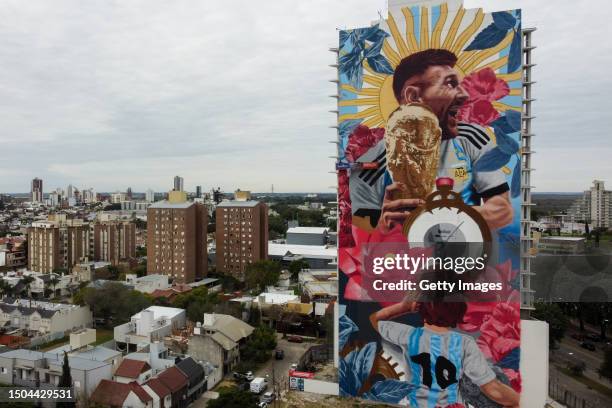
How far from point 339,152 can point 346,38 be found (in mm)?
2809

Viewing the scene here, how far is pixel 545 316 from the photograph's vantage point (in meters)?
16.1

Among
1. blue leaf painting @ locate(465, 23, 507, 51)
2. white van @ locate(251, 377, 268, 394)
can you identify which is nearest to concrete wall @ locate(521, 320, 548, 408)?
blue leaf painting @ locate(465, 23, 507, 51)

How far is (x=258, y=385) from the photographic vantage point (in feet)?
39.4

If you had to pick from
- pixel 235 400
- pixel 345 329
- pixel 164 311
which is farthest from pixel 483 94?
pixel 164 311

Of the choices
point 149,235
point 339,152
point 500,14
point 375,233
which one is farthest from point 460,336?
point 149,235

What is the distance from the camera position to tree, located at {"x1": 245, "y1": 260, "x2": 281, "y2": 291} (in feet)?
78.6

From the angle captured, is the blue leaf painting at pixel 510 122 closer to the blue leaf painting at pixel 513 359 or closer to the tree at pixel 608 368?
the blue leaf painting at pixel 513 359

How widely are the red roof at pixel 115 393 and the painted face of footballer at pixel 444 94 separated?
9.32m

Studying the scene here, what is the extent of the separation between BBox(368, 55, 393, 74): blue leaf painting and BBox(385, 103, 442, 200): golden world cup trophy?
0.95 metres

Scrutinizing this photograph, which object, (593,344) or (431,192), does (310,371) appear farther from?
(593,344)

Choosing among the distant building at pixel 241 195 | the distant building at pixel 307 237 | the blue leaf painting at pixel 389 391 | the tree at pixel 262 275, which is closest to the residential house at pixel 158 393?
the blue leaf painting at pixel 389 391

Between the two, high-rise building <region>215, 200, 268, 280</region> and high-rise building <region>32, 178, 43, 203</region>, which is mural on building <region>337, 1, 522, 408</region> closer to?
Result: high-rise building <region>215, 200, 268, 280</region>

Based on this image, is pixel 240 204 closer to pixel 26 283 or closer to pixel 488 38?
pixel 26 283

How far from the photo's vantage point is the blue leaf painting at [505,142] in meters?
9.98
